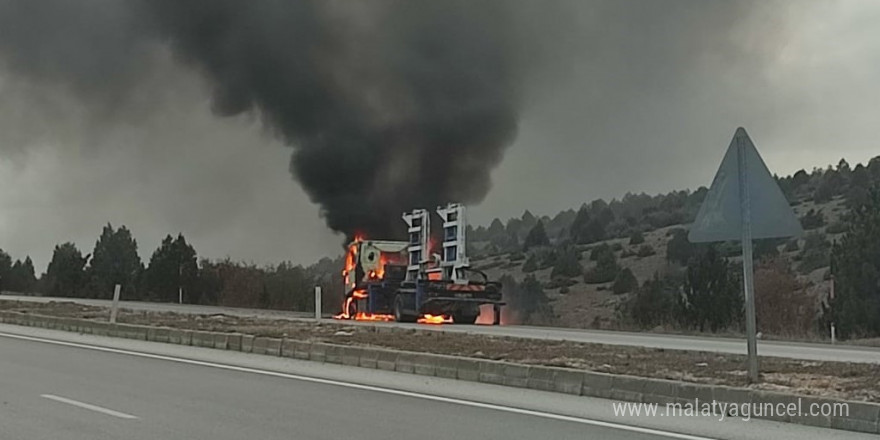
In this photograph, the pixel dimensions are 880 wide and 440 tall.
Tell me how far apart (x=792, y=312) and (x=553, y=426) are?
83.5ft

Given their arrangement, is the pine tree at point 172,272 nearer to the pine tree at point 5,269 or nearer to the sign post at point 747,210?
the pine tree at point 5,269

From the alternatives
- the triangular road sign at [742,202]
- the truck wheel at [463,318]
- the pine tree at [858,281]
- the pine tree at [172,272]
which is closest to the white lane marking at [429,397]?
the triangular road sign at [742,202]

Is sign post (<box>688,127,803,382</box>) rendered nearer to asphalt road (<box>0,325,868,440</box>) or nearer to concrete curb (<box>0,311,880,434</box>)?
concrete curb (<box>0,311,880,434</box>)

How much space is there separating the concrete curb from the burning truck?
9.14m

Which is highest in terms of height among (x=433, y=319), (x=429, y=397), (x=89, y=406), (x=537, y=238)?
(x=537, y=238)

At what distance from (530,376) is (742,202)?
3287mm

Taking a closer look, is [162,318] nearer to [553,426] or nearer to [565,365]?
[565,365]

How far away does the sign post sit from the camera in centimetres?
1022

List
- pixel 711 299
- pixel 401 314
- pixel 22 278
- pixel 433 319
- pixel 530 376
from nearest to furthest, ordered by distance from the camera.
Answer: pixel 530 376
pixel 433 319
pixel 401 314
pixel 711 299
pixel 22 278

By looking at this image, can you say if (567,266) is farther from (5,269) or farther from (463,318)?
(5,269)

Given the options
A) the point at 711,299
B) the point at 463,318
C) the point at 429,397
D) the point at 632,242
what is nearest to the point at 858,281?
the point at 711,299

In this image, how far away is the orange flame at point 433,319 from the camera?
25.8 meters

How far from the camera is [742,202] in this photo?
1034 centimetres

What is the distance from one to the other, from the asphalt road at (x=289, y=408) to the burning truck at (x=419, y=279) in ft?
40.8
